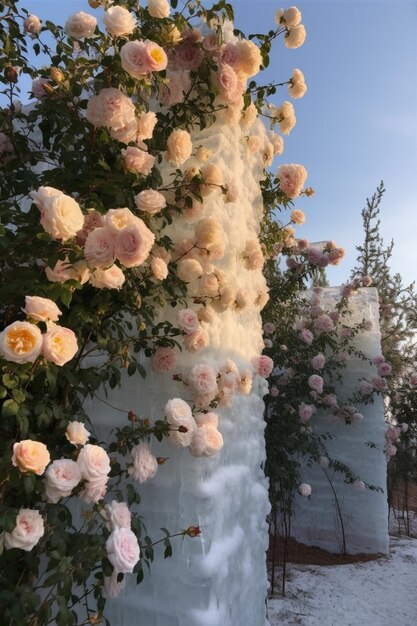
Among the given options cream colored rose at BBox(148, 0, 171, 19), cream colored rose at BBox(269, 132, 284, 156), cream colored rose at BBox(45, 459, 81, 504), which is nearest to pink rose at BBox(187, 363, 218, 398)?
cream colored rose at BBox(45, 459, 81, 504)

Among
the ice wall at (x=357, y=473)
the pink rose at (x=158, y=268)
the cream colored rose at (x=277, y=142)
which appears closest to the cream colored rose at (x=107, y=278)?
the pink rose at (x=158, y=268)

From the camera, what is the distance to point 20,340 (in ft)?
3.85

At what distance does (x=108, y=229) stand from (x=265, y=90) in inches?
54.4

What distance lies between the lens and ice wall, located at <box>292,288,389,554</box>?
17.5 ft

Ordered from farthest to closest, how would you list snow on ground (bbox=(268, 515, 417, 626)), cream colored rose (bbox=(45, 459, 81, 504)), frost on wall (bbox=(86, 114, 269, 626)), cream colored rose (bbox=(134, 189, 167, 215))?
snow on ground (bbox=(268, 515, 417, 626)) → frost on wall (bbox=(86, 114, 269, 626)) → cream colored rose (bbox=(134, 189, 167, 215)) → cream colored rose (bbox=(45, 459, 81, 504))

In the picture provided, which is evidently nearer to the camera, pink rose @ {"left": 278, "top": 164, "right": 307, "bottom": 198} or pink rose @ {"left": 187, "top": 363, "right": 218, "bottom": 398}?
pink rose @ {"left": 187, "top": 363, "right": 218, "bottom": 398}

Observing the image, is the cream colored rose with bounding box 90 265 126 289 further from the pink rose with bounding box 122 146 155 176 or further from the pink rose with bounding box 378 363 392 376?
the pink rose with bounding box 378 363 392 376

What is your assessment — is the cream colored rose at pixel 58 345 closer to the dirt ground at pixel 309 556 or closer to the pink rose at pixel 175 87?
the pink rose at pixel 175 87

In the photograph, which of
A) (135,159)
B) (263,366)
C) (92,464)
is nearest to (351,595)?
(263,366)

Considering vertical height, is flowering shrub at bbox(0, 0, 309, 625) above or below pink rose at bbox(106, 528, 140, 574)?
above

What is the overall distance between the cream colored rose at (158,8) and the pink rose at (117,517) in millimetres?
1566

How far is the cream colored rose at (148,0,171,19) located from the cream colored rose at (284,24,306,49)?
0.65 m

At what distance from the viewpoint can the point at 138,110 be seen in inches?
67.9

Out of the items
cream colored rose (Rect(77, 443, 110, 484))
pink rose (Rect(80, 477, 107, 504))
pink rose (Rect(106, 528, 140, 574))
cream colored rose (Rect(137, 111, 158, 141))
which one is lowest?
pink rose (Rect(106, 528, 140, 574))
